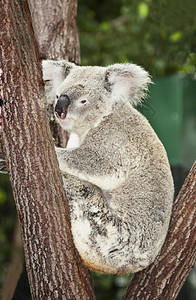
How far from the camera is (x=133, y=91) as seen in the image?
10.5ft

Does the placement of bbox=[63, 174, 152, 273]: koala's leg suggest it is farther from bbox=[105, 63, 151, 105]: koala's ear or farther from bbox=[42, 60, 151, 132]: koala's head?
bbox=[105, 63, 151, 105]: koala's ear

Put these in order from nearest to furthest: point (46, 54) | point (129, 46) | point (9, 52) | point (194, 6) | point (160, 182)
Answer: point (9, 52) → point (160, 182) → point (46, 54) → point (194, 6) → point (129, 46)

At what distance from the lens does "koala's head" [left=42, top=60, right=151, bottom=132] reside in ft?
9.64

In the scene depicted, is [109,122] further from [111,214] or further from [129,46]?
[129,46]

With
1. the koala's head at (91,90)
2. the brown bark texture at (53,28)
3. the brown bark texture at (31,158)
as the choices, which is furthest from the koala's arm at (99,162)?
the brown bark texture at (53,28)

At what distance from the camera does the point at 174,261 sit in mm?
2654

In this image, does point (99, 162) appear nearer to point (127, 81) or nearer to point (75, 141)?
point (75, 141)

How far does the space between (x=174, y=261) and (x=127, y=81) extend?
1322mm

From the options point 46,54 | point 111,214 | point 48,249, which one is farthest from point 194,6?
point 48,249

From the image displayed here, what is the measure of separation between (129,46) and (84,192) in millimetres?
4040

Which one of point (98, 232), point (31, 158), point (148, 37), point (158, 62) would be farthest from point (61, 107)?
point (148, 37)

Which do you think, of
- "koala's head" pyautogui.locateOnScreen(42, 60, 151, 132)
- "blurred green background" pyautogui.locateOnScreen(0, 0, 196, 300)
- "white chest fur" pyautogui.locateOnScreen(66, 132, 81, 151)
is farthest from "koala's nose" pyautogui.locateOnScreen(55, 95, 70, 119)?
"blurred green background" pyautogui.locateOnScreen(0, 0, 196, 300)

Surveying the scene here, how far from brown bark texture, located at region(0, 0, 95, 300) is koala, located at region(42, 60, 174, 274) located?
0.61 ft

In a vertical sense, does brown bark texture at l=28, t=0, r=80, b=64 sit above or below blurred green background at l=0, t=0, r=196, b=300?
above
